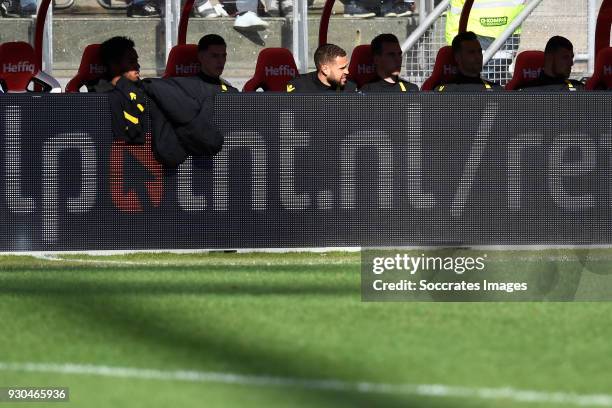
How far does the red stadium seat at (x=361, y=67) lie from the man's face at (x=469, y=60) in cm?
158

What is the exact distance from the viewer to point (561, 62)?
13969 mm

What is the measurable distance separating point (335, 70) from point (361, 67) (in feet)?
6.41

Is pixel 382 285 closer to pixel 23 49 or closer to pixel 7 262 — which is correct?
pixel 7 262

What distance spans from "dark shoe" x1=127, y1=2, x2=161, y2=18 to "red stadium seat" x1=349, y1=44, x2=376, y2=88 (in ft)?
22.7

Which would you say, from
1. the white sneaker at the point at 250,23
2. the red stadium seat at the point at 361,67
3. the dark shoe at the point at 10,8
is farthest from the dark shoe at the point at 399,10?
the red stadium seat at the point at 361,67

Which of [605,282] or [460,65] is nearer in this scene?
[605,282]

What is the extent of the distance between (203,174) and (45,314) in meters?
3.23

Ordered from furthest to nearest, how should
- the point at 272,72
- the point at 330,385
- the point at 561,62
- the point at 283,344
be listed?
1. the point at 272,72
2. the point at 561,62
3. the point at 283,344
4. the point at 330,385

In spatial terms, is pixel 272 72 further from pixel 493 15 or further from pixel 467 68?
pixel 493 15

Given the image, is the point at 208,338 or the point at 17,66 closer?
the point at 208,338

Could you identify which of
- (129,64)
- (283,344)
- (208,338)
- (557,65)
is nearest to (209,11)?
(557,65)

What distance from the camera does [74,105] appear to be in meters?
12.0

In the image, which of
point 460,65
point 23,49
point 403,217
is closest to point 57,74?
point 23,49

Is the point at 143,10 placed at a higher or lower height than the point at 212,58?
higher
